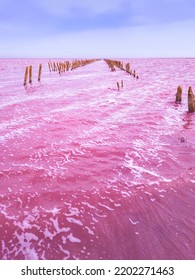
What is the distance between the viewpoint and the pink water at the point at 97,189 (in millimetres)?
3930

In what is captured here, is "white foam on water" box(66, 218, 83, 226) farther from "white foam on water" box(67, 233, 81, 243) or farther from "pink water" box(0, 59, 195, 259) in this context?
"white foam on water" box(67, 233, 81, 243)

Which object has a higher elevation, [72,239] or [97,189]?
[97,189]

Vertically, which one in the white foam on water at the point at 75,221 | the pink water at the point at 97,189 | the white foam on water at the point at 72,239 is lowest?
the white foam on water at the point at 72,239

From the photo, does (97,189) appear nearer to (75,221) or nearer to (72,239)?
(75,221)

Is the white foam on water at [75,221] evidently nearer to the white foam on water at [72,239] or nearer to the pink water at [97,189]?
the pink water at [97,189]

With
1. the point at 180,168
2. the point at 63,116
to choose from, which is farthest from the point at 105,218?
the point at 63,116

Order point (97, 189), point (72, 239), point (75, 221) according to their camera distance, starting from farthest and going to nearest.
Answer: point (97, 189) → point (75, 221) → point (72, 239)

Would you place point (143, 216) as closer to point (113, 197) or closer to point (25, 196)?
point (113, 197)

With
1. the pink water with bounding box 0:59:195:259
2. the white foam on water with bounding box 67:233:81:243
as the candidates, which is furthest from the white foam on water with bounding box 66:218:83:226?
the white foam on water with bounding box 67:233:81:243

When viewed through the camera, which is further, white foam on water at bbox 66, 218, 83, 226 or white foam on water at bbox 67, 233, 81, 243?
white foam on water at bbox 66, 218, 83, 226

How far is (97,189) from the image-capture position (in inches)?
216

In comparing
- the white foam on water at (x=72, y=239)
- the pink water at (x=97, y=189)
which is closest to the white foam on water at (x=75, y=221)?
the pink water at (x=97, y=189)

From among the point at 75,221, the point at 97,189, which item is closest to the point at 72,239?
the point at 75,221

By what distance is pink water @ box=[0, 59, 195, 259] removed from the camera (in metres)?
3.93
